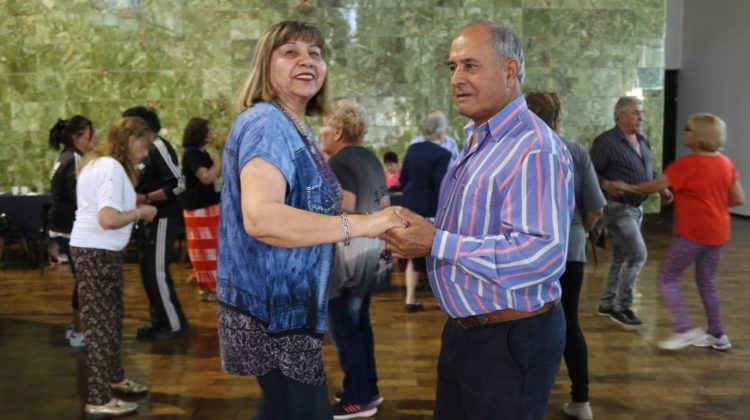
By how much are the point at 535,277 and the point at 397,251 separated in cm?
35

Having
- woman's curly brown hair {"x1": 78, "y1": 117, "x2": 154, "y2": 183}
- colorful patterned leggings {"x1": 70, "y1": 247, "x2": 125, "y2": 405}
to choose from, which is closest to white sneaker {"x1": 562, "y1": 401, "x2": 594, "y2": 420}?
colorful patterned leggings {"x1": 70, "y1": 247, "x2": 125, "y2": 405}

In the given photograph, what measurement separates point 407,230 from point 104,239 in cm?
244

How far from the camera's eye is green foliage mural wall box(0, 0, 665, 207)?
1066cm

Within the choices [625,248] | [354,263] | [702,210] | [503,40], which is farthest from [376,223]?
[625,248]

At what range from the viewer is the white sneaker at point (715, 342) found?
4906mm

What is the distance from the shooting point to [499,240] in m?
1.75

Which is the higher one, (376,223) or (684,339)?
(376,223)

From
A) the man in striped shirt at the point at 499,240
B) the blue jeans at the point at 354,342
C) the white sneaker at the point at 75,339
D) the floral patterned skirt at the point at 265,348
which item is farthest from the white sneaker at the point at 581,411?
the white sneaker at the point at 75,339

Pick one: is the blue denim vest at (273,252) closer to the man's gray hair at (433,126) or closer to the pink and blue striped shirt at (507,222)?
the pink and blue striped shirt at (507,222)

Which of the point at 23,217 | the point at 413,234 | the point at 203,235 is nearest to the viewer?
the point at 413,234

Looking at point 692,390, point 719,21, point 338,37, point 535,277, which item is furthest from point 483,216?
point 719,21

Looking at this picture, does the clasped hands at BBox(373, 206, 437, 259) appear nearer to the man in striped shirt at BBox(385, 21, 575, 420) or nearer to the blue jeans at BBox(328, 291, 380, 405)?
the man in striped shirt at BBox(385, 21, 575, 420)

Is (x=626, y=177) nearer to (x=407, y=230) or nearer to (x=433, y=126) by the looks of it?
(x=433, y=126)

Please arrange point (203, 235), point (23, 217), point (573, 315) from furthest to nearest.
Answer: point (23, 217) → point (203, 235) → point (573, 315)
